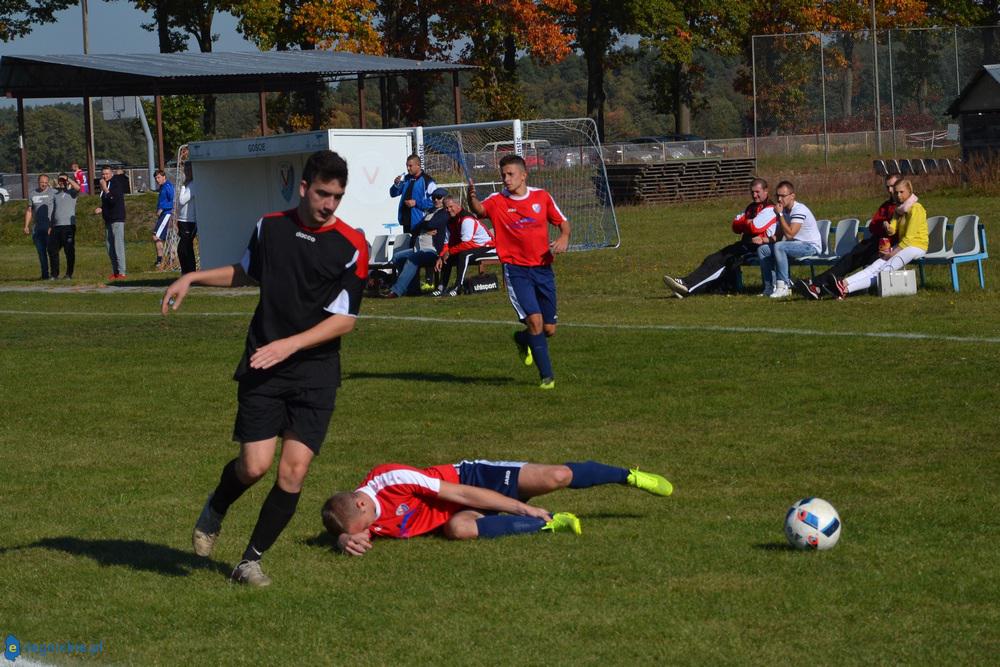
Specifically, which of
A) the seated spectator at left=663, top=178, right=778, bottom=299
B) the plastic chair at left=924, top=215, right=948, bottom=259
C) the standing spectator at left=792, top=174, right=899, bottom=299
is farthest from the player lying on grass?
the plastic chair at left=924, top=215, right=948, bottom=259

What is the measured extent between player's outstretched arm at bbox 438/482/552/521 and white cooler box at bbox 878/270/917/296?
37.4ft

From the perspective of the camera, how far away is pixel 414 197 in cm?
2217

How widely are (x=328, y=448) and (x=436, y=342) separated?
6.11 m

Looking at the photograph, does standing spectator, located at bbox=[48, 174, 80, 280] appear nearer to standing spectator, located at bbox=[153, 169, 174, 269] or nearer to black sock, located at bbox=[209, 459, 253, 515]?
standing spectator, located at bbox=[153, 169, 174, 269]

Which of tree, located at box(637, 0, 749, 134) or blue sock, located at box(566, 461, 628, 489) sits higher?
tree, located at box(637, 0, 749, 134)

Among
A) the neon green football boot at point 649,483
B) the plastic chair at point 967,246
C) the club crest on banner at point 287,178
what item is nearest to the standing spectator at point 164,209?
the club crest on banner at point 287,178

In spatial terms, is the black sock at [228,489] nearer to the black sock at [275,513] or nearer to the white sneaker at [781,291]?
the black sock at [275,513]

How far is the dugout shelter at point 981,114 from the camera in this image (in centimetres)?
3703

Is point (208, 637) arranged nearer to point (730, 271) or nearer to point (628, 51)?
point (730, 271)

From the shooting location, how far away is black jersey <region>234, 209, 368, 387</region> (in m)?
6.30

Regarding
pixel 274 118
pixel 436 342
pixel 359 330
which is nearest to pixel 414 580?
pixel 436 342

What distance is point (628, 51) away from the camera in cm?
6844

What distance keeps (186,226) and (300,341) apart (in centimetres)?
2200

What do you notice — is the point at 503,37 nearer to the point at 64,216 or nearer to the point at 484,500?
the point at 64,216
